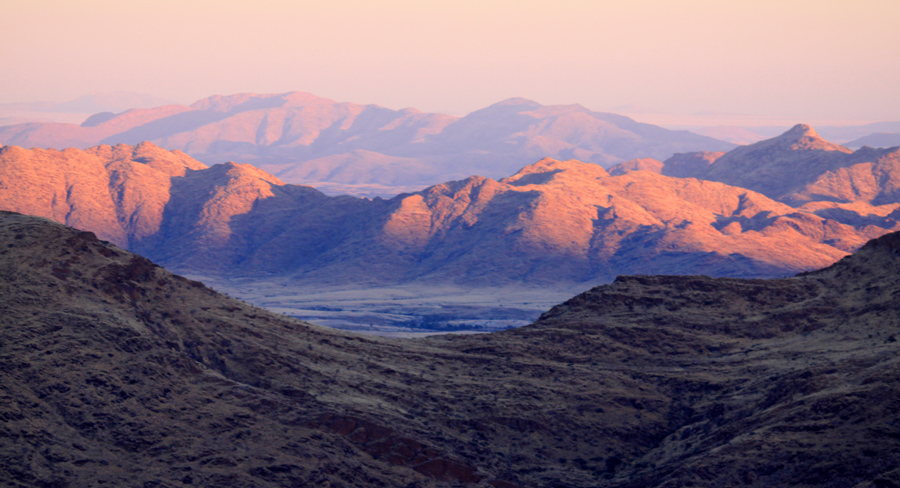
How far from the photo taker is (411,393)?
137 feet

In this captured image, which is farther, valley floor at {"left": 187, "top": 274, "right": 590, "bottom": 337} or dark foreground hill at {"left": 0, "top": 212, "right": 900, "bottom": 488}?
valley floor at {"left": 187, "top": 274, "right": 590, "bottom": 337}

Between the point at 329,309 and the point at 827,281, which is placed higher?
the point at 827,281

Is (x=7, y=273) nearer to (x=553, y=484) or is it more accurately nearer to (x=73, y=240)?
(x=73, y=240)

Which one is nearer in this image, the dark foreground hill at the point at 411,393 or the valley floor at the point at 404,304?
the dark foreground hill at the point at 411,393

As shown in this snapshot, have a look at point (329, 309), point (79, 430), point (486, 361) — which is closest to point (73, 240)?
point (79, 430)

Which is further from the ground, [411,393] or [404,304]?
[411,393]

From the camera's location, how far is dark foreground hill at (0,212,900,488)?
103ft

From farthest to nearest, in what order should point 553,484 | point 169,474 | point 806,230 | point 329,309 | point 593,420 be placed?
point 806,230 → point 329,309 → point 593,420 → point 553,484 → point 169,474

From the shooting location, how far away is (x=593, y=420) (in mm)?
42375

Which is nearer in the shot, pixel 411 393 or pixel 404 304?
pixel 411 393

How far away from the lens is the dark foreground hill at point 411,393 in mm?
31453

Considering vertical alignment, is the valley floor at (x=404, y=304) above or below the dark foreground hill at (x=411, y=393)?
below

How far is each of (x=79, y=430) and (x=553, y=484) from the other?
1809 cm

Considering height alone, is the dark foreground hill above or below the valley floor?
above
